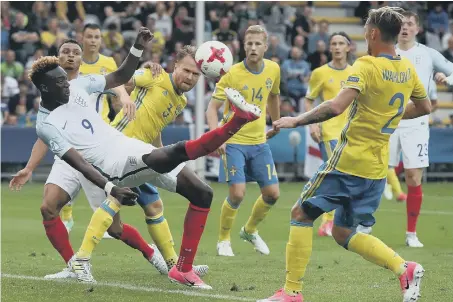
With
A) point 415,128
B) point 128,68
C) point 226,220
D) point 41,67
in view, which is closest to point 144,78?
point 128,68

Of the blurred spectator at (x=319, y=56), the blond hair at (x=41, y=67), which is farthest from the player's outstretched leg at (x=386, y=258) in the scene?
the blurred spectator at (x=319, y=56)

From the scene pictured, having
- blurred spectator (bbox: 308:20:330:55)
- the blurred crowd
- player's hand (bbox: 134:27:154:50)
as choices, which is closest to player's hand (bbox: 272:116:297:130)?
player's hand (bbox: 134:27:154:50)

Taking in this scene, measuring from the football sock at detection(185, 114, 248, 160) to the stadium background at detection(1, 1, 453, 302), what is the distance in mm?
1172

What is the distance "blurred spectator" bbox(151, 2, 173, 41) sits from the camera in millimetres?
25328

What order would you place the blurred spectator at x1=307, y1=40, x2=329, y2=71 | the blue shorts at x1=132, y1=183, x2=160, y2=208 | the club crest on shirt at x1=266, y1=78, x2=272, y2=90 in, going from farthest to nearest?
the blurred spectator at x1=307, y1=40, x2=329, y2=71 < the club crest on shirt at x1=266, y1=78, x2=272, y2=90 < the blue shorts at x1=132, y1=183, x2=160, y2=208

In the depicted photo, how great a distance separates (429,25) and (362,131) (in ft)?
64.3

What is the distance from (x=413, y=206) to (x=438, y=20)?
15.7 metres

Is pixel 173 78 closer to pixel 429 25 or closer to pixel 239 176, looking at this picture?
pixel 239 176

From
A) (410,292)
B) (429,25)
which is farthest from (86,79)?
(429,25)

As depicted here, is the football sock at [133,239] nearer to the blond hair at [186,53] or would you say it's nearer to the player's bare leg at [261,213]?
the blond hair at [186,53]

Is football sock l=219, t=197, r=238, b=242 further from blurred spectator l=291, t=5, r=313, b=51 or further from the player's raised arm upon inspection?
blurred spectator l=291, t=5, r=313, b=51

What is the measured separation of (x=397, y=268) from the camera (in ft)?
25.8

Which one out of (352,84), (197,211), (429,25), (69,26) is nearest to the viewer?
(352,84)

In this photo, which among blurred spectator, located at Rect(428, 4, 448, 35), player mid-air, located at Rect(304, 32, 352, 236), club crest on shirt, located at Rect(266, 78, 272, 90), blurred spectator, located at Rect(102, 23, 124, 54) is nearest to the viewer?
club crest on shirt, located at Rect(266, 78, 272, 90)
